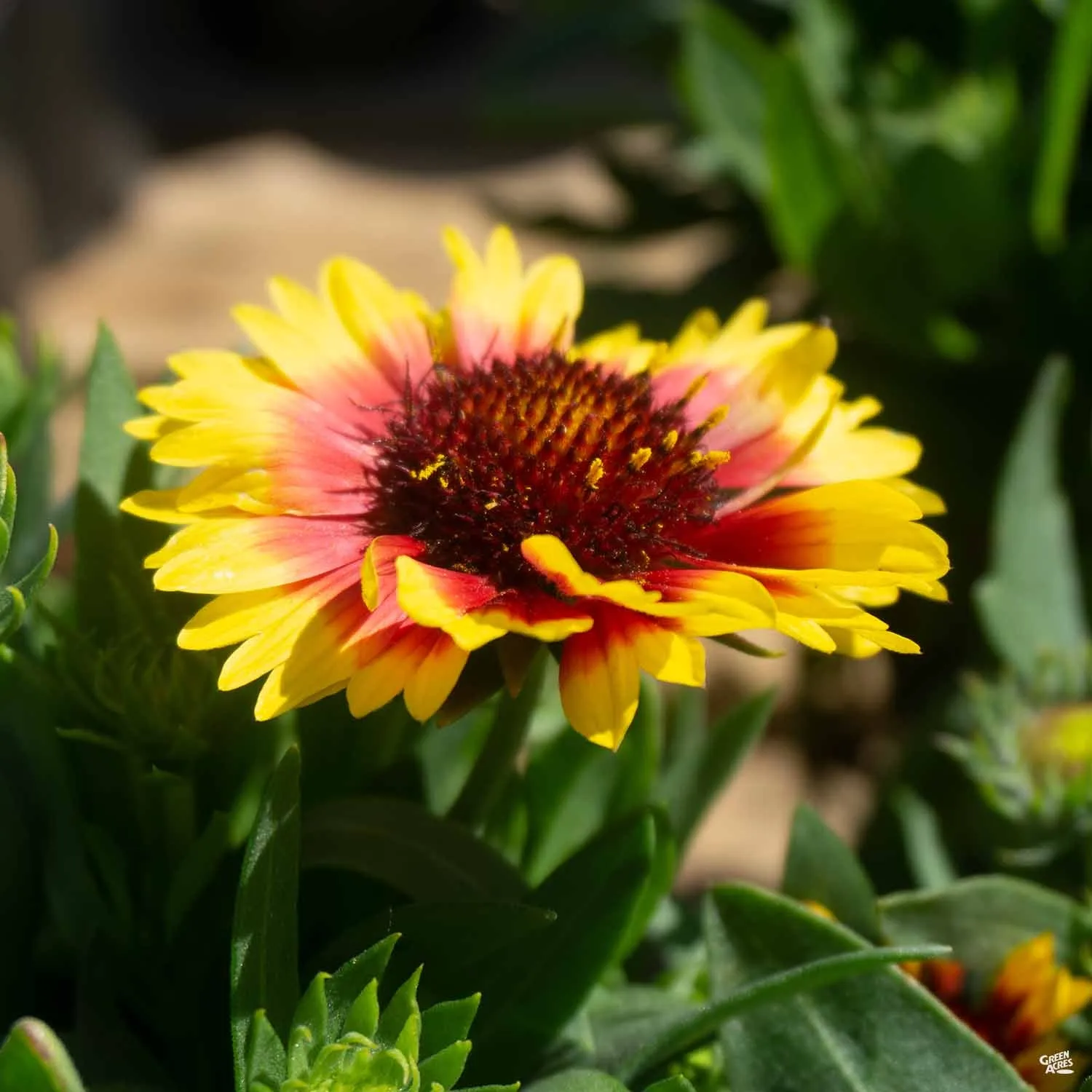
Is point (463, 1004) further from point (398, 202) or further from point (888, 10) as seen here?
point (398, 202)

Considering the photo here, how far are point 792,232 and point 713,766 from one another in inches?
25.3

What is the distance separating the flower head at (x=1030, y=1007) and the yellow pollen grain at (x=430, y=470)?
14.2 inches

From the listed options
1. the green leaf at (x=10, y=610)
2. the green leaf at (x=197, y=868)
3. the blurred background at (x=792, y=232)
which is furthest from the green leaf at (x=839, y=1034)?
the blurred background at (x=792, y=232)

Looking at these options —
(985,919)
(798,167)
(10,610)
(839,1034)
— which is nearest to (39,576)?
(10,610)

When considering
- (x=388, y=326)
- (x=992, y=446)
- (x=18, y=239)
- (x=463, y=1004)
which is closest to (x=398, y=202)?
(x=18, y=239)

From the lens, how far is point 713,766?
78 cm

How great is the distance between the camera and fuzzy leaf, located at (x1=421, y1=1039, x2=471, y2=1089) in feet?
1.62

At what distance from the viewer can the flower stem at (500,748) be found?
0.59 metres

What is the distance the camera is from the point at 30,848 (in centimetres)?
67

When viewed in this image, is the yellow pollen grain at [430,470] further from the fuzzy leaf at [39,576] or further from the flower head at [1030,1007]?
the flower head at [1030,1007]

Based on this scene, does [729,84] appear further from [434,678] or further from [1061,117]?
[434,678]

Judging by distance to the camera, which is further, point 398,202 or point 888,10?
point 398,202

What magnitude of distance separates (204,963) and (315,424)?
0.27m

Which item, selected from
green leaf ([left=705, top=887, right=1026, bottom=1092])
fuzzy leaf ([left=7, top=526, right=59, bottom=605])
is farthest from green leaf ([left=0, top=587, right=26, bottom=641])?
green leaf ([left=705, top=887, right=1026, bottom=1092])
